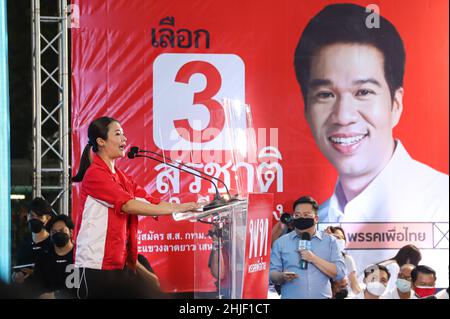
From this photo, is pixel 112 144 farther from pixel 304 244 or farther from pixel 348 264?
pixel 348 264

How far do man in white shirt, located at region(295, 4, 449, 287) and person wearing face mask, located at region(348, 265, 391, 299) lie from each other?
0.21ft

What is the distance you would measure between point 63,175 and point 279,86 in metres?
1.56

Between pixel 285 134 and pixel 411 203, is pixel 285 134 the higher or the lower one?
the higher one

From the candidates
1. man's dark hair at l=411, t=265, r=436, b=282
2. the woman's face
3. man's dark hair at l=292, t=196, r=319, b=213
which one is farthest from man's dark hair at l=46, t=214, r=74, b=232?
man's dark hair at l=411, t=265, r=436, b=282

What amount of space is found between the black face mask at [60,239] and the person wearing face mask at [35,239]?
7 cm

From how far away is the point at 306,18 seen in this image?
5531 mm

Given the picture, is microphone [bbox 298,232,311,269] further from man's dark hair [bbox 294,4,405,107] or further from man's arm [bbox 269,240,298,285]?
man's dark hair [bbox 294,4,405,107]

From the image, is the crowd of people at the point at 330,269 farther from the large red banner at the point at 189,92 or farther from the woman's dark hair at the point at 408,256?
the large red banner at the point at 189,92

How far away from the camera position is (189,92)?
535 centimetres

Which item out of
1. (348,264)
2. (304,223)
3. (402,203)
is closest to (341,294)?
(348,264)

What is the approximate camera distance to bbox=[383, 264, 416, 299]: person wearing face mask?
18.3 feet
